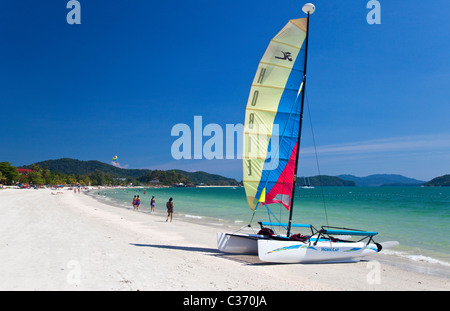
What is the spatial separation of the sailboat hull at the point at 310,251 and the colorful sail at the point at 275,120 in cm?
136

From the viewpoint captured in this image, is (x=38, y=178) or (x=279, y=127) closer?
(x=279, y=127)

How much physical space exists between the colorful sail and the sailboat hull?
136 centimetres

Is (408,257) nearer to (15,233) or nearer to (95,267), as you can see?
(95,267)

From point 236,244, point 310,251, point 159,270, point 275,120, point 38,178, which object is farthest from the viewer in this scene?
point 38,178

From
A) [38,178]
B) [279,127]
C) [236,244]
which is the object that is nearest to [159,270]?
[236,244]

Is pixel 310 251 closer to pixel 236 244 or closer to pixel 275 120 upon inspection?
pixel 236 244

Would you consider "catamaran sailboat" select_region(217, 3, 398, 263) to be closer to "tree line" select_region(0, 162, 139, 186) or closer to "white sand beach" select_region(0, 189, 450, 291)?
"white sand beach" select_region(0, 189, 450, 291)

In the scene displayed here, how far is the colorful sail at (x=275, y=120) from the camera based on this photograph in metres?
9.17

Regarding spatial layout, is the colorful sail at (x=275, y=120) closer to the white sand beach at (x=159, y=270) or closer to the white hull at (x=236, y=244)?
the white hull at (x=236, y=244)

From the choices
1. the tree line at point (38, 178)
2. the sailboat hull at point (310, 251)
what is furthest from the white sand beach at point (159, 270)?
the tree line at point (38, 178)

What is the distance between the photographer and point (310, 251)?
28.9 ft

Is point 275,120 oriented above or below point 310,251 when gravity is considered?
above

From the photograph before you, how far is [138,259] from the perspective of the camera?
809 cm

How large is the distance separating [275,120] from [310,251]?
398 centimetres
